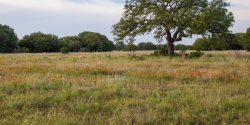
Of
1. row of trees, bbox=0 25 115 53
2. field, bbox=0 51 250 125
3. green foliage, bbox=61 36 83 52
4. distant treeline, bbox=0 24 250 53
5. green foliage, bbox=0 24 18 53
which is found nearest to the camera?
field, bbox=0 51 250 125

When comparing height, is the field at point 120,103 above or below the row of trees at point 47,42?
below

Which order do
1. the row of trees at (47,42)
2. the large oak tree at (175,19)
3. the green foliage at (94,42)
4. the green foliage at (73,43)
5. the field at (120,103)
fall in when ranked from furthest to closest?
the green foliage at (94,42) → the green foliage at (73,43) → the row of trees at (47,42) → the large oak tree at (175,19) → the field at (120,103)

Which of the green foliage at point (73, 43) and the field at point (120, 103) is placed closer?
the field at point (120, 103)

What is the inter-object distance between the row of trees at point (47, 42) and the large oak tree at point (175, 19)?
4808 centimetres

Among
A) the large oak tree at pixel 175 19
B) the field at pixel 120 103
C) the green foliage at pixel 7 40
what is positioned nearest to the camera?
the field at pixel 120 103

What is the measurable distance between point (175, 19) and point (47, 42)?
59.0 meters

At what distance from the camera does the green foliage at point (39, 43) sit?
92562 millimetres

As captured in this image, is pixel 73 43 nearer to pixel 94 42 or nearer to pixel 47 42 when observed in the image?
pixel 47 42

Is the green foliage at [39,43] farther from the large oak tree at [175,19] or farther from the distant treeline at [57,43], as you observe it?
the large oak tree at [175,19]

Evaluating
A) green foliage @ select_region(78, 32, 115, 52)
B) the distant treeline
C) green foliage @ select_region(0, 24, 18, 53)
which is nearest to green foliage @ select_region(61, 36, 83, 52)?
the distant treeline

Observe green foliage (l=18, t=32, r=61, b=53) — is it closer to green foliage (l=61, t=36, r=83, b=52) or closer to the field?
green foliage (l=61, t=36, r=83, b=52)

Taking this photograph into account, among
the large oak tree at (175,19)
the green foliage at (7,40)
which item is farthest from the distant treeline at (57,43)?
the large oak tree at (175,19)

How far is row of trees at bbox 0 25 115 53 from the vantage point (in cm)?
8681

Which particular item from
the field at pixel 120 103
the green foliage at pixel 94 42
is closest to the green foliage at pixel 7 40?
the green foliage at pixel 94 42
